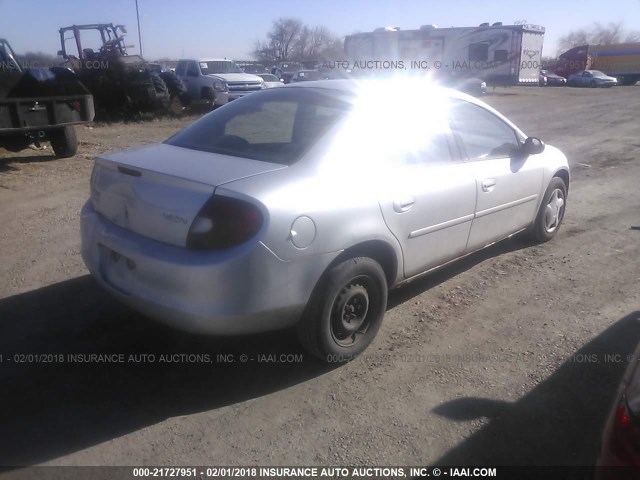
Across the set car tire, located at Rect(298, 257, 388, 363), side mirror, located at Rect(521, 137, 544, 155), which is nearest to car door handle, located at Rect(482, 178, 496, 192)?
side mirror, located at Rect(521, 137, 544, 155)

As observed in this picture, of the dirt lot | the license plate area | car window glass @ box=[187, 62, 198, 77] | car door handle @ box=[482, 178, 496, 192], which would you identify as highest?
car window glass @ box=[187, 62, 198, 77]

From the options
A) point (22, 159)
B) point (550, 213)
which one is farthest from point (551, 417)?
point (22, 159)

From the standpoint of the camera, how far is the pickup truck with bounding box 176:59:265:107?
18.6m

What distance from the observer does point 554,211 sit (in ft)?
18.2

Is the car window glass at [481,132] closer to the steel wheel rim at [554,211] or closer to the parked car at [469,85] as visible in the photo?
the steel wheel rim at [554,211]

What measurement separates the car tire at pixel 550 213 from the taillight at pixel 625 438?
357 centimetres

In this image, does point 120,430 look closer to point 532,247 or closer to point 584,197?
point 532,247

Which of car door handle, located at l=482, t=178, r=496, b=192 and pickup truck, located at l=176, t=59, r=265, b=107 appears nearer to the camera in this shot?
car door handle, located at l=482, t=178, r=496, b=192

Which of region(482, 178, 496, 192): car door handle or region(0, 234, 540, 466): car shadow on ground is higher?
region(482, 178, 496, 192): car door handle

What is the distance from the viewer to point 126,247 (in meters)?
3.04

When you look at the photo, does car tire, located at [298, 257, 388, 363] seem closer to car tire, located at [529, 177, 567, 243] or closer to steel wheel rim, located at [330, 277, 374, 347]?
steel wheel rim, located at [330, 277, 374, 347]

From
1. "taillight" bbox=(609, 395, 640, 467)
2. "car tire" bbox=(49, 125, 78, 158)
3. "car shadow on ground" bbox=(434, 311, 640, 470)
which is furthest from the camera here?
"car tire" bbox=(49, 125, 78, 158)

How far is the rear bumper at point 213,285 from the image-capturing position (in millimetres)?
2732

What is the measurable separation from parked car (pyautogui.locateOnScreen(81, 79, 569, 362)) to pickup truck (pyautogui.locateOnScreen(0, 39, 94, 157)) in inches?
223
